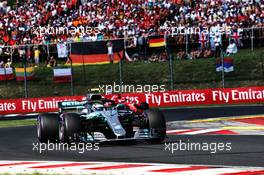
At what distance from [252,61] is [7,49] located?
1239 cm

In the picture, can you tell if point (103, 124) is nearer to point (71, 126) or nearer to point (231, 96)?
point (71, 126)

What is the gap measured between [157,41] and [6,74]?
7263 millimetres

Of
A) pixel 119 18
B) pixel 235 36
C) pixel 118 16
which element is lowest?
pixel 235 36

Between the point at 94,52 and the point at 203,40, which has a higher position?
the point at 203,40

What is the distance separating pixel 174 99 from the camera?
92.5 ft

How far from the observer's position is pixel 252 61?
2989cm

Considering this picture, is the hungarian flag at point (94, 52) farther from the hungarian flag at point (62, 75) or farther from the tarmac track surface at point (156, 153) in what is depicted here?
the tarmac track surface at point (156, 153)

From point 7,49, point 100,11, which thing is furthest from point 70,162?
point 100,11

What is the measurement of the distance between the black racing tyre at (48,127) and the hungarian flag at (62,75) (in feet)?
48.9

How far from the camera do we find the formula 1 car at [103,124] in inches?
543

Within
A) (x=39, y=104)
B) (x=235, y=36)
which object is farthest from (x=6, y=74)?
(x=235, y=36)

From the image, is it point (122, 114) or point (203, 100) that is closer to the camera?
point (122, 114)

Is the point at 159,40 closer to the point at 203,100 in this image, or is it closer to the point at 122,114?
the point at 203,100

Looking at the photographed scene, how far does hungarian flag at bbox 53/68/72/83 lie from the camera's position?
29.7m
